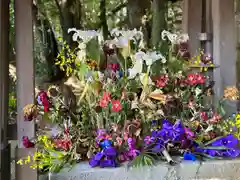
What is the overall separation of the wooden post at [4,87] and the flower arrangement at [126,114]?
0.24 metres

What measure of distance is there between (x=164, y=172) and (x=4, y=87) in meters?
0.89

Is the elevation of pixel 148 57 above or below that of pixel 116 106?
above

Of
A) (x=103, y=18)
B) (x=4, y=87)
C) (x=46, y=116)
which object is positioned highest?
(x=103, y=18)

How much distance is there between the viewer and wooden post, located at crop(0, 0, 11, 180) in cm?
199

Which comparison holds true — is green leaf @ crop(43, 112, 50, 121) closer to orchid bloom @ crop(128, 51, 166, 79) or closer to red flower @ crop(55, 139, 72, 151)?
red flower @ crop(55, 139, 72, 151)

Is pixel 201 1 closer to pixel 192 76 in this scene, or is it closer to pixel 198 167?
pixel 192 76

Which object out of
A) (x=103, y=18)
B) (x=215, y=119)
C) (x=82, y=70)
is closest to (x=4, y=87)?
(x=82, y=70)

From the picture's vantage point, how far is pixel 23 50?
5.89 ft

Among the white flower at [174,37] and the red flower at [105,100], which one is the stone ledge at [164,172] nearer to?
the red flower at [105,100]

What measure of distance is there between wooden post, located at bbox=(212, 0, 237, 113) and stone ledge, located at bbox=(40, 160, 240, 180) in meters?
0.44

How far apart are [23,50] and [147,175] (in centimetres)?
72

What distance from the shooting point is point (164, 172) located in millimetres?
1728

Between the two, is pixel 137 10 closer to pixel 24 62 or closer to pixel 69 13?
pixel 69 13

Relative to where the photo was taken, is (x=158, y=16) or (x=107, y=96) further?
(x=158, y=16)
